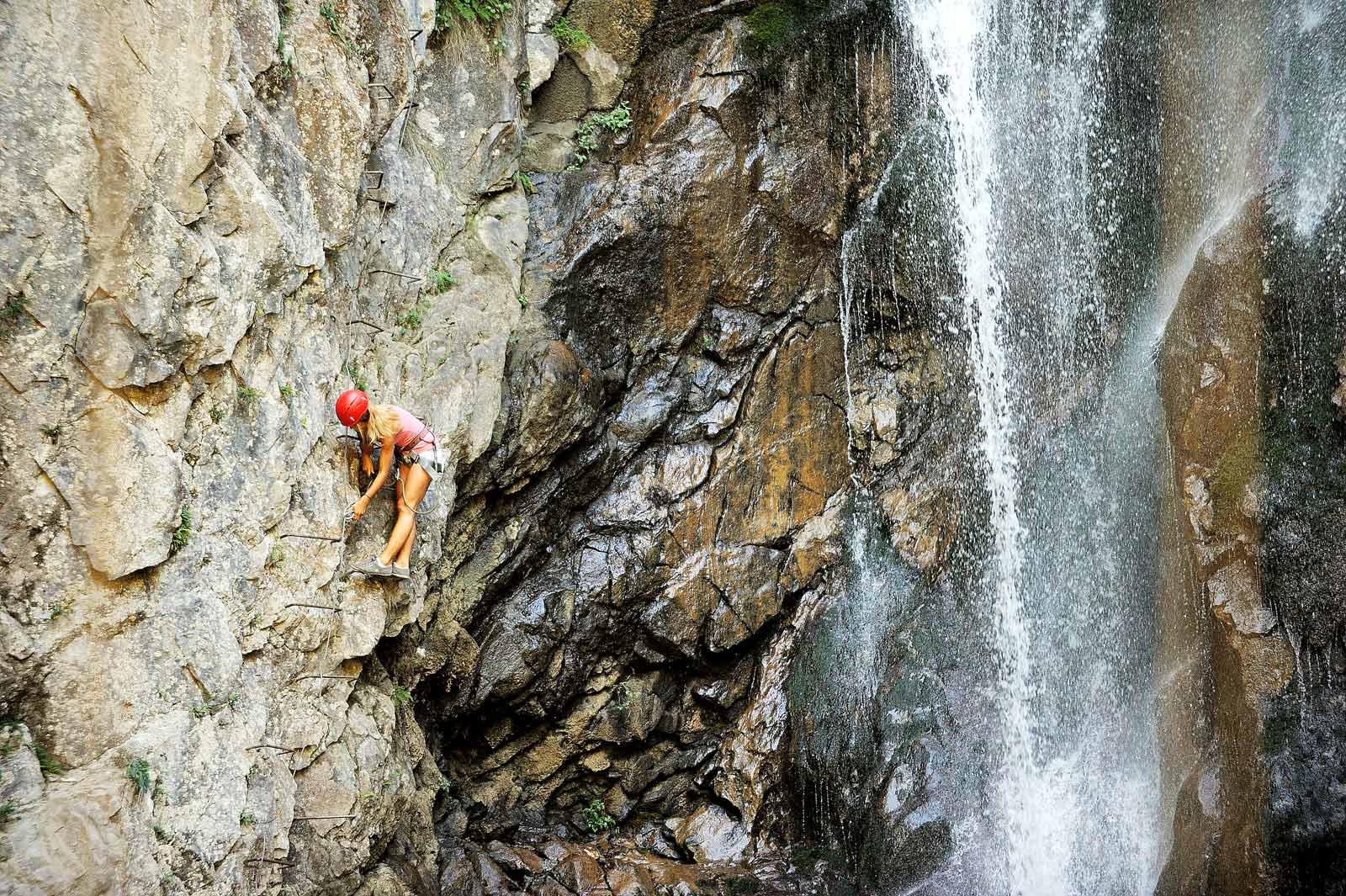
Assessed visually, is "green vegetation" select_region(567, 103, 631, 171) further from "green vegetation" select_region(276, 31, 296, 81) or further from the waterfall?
"green vegetation" select_region(276, 31, 296, 81)

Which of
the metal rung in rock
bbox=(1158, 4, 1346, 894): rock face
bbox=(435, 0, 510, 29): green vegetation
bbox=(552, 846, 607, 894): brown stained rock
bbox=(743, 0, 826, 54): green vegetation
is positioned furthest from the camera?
bbox=(743, 0, 826, 54): green vegetation

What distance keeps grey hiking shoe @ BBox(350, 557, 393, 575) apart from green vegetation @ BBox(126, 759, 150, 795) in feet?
6.28

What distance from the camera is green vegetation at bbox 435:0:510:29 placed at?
26.1 feet

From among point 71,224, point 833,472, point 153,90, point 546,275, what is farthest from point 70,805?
point 833,472

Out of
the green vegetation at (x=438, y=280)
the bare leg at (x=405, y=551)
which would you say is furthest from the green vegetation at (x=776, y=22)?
the bare leg at (x=405, y=551)

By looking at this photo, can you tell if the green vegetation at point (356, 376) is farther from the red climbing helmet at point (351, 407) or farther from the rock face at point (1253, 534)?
the rock face at point (1253, 534)

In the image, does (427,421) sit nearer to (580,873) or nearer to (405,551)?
(405,551)

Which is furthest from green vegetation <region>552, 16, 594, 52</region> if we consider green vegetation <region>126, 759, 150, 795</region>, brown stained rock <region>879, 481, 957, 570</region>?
green vegetation <region>126, 759, 150, 795</region>

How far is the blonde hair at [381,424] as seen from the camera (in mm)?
6281

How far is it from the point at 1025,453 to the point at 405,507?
20.6 ft

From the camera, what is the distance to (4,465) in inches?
166

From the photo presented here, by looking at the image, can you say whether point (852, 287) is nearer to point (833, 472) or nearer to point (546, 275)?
point (833, 472)

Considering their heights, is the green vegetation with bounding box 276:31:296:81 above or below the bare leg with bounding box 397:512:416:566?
above

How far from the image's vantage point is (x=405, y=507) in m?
6.58
